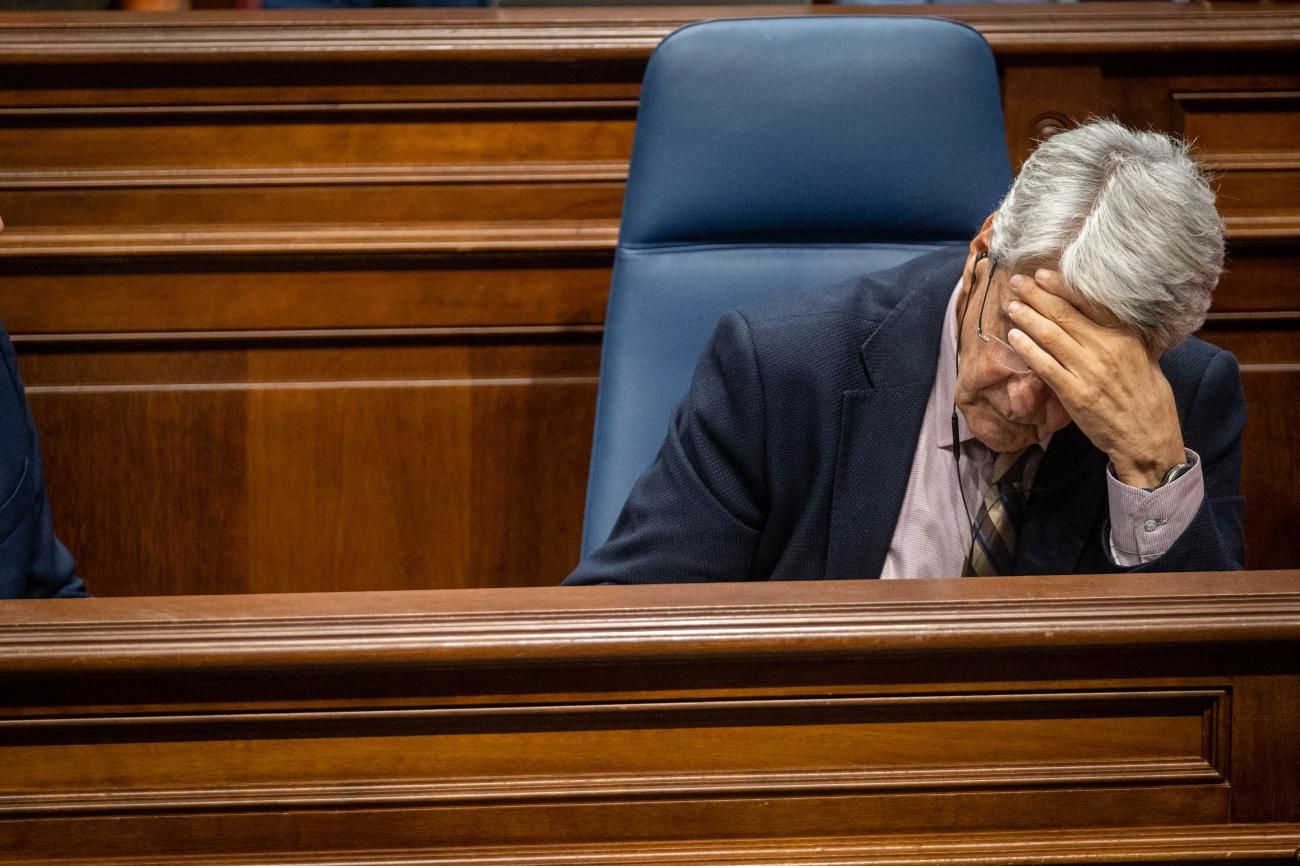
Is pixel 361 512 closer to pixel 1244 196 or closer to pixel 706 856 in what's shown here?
pixel 706 856

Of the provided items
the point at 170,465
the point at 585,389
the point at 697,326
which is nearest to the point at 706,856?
the point at 697,326

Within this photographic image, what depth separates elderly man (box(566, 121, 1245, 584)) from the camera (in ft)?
3.40

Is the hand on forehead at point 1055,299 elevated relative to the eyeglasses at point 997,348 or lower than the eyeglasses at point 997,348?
elevated

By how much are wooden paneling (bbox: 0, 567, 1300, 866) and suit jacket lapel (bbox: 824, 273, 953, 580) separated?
36 centimetres

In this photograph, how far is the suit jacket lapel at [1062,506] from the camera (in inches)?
43.5

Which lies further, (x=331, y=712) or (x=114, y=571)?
(x=114, y=571)

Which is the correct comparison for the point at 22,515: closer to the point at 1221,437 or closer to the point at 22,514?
the point at 22,514

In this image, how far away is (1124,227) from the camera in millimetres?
936

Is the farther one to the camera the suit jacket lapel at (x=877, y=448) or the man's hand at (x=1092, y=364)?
the suit jacket lapel at (x=877, y=448)

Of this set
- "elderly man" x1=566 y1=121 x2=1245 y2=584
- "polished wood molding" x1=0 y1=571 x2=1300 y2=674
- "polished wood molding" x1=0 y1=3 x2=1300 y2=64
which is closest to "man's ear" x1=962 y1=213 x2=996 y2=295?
"elderly man" x1=566 y1=121 x2=1245 y2=584

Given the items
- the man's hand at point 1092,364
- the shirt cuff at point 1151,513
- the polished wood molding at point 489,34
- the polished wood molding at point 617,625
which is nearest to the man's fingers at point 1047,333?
the man's hand at point 1092,364

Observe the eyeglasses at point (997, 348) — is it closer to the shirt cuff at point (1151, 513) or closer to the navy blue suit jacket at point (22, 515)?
the shirt cuff at point (1151, 513)

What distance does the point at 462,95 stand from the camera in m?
1.56

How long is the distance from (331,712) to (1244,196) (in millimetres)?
1294
